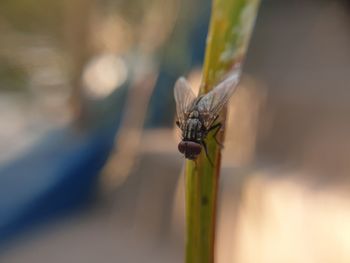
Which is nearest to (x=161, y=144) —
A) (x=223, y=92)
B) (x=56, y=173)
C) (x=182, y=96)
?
(x=56, y=173)

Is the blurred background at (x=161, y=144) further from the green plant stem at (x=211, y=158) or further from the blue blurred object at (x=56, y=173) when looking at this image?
the green plant stem at (x=211, y=158)

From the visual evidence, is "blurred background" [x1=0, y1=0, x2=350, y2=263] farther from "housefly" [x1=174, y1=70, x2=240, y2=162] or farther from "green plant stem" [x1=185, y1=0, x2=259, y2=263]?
"green plant stem" [x1=185, y1=0, x2=259, y2=263]

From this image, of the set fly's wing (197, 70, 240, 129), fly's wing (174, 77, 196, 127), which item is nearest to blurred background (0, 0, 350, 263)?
fly's wing (174, 77, 196, 127)

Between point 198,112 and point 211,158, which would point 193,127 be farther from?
point 211,158

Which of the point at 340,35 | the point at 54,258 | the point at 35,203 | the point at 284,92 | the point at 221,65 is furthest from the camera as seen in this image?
the point at 340,35

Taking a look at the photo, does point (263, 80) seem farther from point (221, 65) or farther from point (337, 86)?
point (221, 65)

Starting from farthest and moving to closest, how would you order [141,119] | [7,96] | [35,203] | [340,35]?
1. [7,96]
2. [340,35]
3. [141,119]
4. [35,203]

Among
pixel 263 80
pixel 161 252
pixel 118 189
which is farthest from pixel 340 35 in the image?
pixel 161 252
